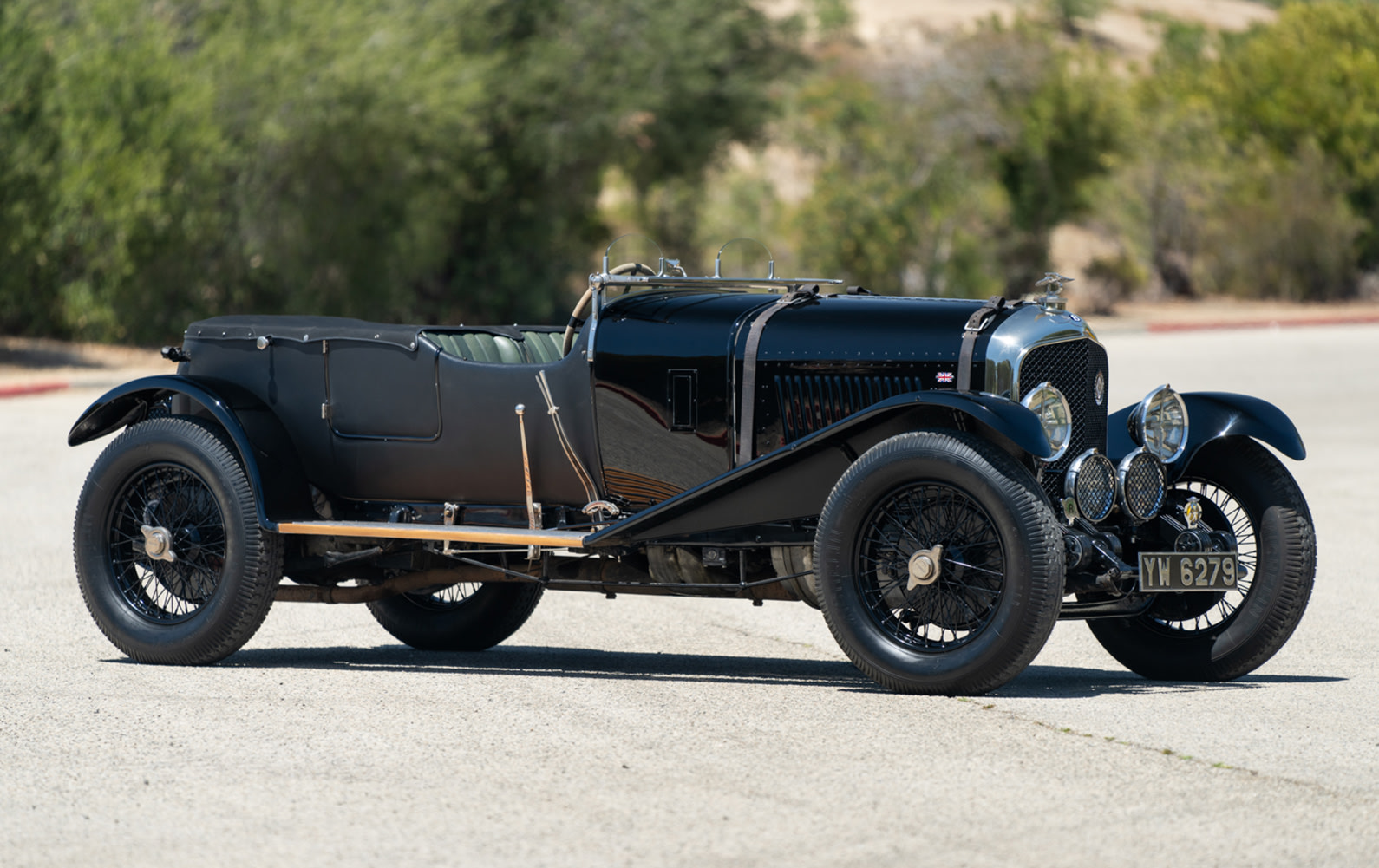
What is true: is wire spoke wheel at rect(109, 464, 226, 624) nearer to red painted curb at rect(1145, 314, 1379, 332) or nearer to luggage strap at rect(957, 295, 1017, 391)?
luggage strap at rect(957, 295, 1017, 391)

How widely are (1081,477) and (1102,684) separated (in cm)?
90

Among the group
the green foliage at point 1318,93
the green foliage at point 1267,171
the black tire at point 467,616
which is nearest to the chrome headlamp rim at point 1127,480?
the black tire at point 467,616

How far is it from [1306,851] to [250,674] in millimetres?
4078

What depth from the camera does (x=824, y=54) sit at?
7881 centimetres

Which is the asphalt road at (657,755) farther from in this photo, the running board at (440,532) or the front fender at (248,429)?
the front fender at (248,429)

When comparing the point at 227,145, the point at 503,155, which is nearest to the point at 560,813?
the point at 227,145

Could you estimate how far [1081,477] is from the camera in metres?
6.23

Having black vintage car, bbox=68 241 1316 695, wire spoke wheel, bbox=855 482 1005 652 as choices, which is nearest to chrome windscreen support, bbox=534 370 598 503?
Result: black vintage car, bbox=68 241 1316 695

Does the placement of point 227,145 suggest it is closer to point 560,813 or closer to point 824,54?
point 560,813

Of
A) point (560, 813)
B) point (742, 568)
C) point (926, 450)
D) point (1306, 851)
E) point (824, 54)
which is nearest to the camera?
point (1306, 851)

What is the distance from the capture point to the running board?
661cm

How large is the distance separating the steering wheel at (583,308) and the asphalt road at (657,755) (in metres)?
1.28

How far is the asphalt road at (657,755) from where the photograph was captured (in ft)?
14.2

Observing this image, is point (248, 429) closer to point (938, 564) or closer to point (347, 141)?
point (938, 564)
